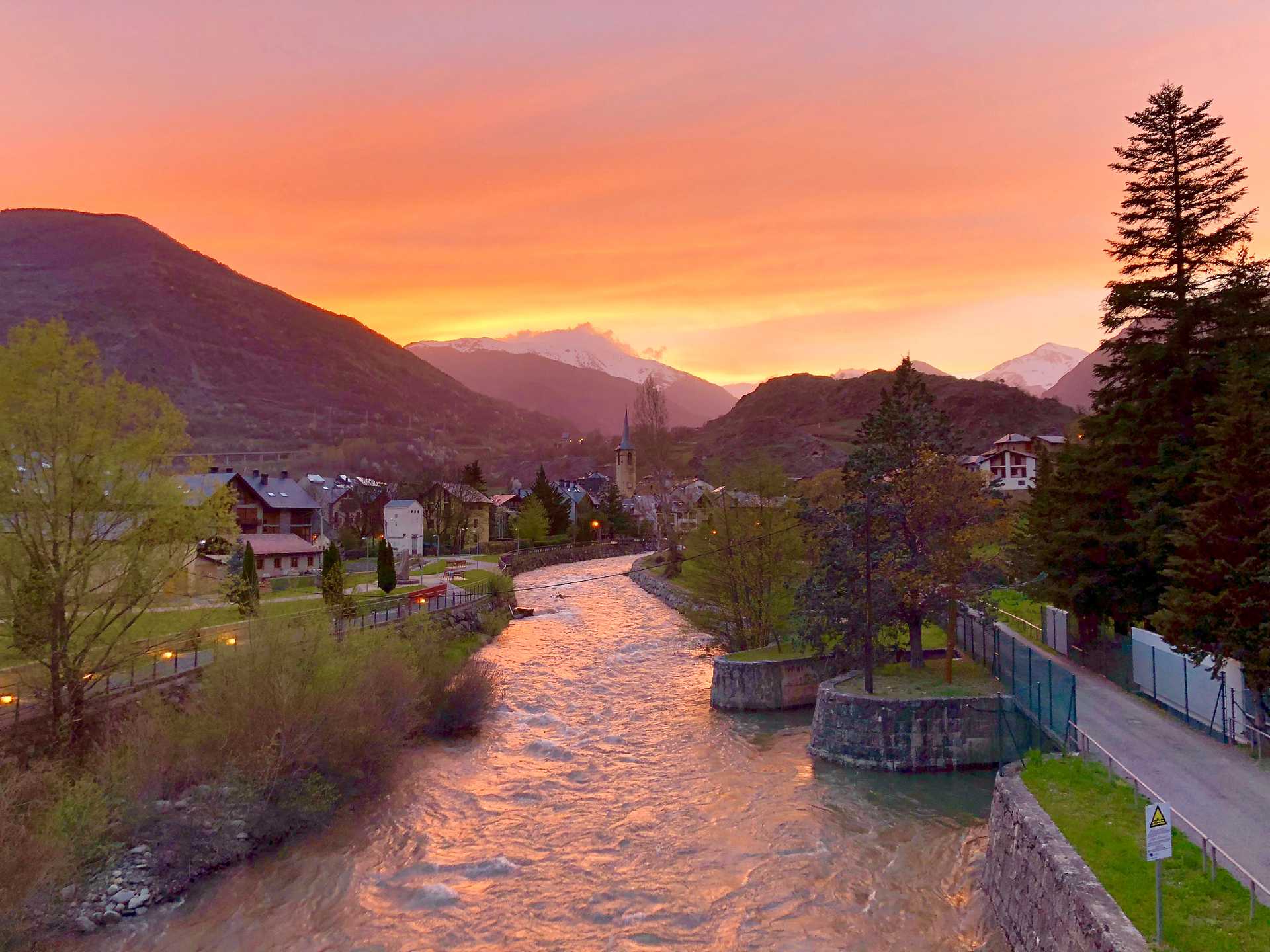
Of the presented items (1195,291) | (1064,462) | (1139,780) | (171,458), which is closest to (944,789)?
(1139,780)

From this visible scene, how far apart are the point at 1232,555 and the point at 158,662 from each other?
3160cm

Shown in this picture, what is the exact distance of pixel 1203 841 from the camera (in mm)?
13383

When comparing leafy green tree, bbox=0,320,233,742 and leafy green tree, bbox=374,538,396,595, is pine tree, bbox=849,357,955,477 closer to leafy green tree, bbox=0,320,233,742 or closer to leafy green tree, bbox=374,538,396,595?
leafy green tree, bbox=0,320,233,742

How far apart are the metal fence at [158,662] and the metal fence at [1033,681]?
2118 centimetres

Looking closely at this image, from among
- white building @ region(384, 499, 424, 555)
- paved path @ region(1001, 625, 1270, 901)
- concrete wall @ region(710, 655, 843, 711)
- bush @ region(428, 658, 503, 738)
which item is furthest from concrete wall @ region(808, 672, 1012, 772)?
white building @ region(384, 499, 424, 555)

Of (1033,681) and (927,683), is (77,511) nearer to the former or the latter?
(927,683)

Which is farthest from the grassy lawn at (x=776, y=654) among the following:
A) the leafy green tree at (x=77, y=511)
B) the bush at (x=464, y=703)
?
the leafy green tree at (x=77, y=511)

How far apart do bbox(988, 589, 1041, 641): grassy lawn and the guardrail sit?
522 inches

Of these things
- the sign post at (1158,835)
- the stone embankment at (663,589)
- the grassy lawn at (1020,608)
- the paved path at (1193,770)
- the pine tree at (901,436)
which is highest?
the pine tree at (901,436)

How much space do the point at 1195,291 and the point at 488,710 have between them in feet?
96.8

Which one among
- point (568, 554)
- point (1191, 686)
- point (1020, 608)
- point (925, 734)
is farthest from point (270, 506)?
point (1191, 686)

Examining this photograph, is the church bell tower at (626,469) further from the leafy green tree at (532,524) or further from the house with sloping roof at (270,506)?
the house with sloping roof at (270,506)

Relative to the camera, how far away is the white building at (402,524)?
3329 inches

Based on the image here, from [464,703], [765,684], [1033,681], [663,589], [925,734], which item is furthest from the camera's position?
[663,589]
